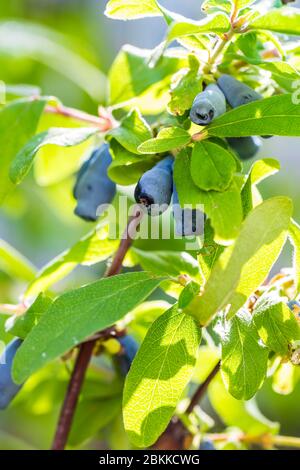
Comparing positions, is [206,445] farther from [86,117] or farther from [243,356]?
[86,117]

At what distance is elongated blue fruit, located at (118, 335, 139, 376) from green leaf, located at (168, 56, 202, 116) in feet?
1.05

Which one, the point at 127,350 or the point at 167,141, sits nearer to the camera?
the point at 167,141

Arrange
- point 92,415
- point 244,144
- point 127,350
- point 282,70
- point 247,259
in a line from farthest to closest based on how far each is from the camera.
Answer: point 92,415, point 127,350, point 244,144, point 282,70, point 247,259

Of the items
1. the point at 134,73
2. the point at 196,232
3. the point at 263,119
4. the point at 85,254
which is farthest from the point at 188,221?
the point at 134,73

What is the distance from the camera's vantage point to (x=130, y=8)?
78cm

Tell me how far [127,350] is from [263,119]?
375 mm

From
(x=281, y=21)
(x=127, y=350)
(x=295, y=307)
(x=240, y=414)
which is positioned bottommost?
(x=240, y=414)

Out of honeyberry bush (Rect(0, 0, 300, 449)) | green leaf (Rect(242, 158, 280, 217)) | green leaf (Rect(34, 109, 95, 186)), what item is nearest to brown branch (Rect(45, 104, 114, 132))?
honeyberry bush (Rect(0, 0, 300, 449))

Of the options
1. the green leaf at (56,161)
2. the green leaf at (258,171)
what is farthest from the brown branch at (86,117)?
the green leaf at (258,171)

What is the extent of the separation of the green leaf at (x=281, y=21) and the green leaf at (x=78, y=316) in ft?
0.85

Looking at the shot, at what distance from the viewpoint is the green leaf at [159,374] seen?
79 centimetres

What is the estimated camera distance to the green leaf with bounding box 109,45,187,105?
0.99 metres
